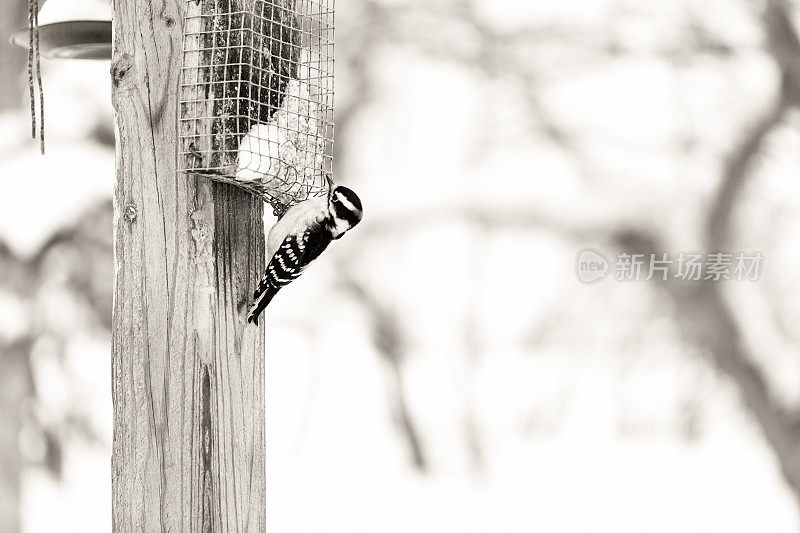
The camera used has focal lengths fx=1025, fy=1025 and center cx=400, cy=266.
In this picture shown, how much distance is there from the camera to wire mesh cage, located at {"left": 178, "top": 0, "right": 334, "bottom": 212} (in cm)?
226

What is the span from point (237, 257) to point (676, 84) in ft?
21.5

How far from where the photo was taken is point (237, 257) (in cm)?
225

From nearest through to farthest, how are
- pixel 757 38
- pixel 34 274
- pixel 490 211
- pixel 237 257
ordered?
pixel 237 257 → pixel 757 38 → pixel 34 274 → pixel 490 211

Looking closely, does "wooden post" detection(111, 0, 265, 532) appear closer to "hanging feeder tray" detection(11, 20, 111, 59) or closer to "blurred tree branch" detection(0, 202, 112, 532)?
"hanging feeder tray" detection(11, 20, 111, 59)

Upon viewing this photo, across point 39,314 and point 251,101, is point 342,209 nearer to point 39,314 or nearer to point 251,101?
point 251,101

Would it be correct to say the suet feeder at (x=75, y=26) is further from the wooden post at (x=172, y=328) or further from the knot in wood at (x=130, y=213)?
the knot in wood at (x=130, y=213)

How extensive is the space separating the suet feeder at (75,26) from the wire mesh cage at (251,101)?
0.56 metres

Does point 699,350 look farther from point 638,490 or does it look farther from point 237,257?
point 237,257

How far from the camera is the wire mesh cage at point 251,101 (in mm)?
2260

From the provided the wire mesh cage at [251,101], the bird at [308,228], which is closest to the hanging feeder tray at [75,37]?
the wire mesh cage at [251,101]

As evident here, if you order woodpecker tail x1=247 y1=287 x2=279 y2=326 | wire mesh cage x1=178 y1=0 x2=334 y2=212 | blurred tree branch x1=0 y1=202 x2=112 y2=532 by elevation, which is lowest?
blurred tree branch x1=0 y1=202 x2=112 y2=532

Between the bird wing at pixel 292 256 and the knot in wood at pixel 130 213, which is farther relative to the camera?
the bird wing at pixel 292 256

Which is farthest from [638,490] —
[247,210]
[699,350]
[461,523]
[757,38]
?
[247,210]

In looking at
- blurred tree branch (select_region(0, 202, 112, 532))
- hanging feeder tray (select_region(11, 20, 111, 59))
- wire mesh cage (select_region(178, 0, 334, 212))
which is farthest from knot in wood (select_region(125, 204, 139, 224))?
blurred tree branch (select_region(0, 202, 112, 532))
